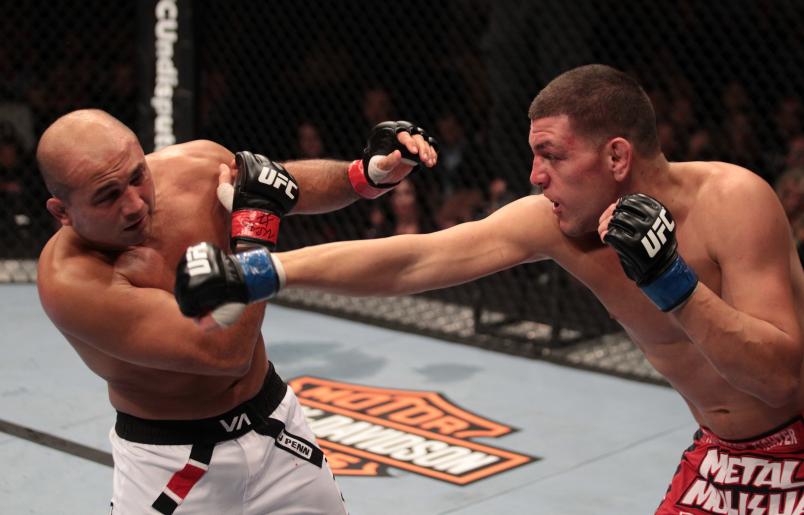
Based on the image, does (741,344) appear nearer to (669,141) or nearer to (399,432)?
(399,432)

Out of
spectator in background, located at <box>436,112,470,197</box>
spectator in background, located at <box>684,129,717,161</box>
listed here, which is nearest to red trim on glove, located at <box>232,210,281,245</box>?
spectator in background, located at <box>684,129,717,161</box>

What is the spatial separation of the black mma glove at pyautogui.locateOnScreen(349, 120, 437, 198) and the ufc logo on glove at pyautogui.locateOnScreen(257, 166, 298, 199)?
261 millimetres

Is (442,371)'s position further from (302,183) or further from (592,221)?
(592,221)

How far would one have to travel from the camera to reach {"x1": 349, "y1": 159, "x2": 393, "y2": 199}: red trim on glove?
8.34ft

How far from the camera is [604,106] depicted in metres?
2.07

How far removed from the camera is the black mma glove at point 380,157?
2480 mm

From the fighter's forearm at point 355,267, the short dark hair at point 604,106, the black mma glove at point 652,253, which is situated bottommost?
the fighter's forearm at point 355,267

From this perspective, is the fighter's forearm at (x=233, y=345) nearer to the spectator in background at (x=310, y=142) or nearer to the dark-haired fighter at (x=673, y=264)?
the dark-haired fighter at (x=673, y=264)

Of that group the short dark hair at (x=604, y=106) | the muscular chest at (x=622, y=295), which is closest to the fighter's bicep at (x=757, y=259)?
the muscular chest at (x=622, y=295)

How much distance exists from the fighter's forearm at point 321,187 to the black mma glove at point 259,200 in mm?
225

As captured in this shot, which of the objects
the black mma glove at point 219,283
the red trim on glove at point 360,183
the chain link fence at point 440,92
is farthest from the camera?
the chain link fence at point 440,92

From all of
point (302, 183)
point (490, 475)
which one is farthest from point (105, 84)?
point (302, 183)

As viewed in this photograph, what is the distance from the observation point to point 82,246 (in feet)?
7.27

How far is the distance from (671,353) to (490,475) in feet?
5.02
